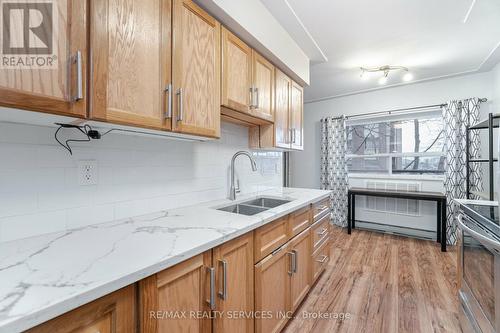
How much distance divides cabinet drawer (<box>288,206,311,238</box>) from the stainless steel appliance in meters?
0.97

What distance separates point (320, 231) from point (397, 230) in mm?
2362

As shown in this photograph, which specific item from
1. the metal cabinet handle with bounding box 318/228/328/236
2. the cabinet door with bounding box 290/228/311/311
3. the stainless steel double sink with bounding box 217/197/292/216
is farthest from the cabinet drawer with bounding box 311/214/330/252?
the stainless steel double sink with bounding box 217/197/292/216

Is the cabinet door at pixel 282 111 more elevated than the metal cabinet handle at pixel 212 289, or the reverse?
the cabinet door at pixel 282 111

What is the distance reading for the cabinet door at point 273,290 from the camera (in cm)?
124

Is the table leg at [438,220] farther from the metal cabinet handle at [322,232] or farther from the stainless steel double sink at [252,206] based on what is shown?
the stainless steel double sink at [252,206]

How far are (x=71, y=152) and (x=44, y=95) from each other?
1.37 ft

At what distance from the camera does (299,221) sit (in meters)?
1.71

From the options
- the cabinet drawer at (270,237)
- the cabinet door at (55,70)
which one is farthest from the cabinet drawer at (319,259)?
the cabinet door at (55,70)

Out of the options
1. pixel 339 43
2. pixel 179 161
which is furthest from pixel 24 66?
pixel 339 43

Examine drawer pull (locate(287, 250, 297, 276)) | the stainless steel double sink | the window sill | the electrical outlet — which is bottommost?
drawer pull (locate(287, 250, 297, 276))

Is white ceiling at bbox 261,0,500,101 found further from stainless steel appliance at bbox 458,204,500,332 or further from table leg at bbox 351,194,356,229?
table leg at bbox 351,194,356,229

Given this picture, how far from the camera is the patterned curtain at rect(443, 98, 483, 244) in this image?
2932mm

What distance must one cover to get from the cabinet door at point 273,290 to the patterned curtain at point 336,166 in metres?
2.77

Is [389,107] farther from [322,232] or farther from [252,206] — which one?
[252,206]
